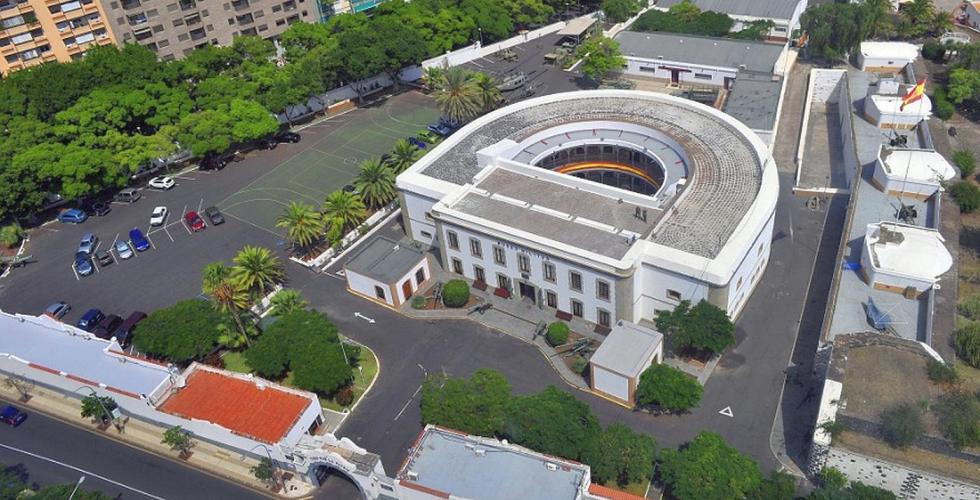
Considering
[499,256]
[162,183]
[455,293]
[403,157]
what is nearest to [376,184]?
[403,157]

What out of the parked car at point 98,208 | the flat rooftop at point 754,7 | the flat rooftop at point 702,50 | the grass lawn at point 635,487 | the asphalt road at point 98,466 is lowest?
the grass lawn at point 635,487

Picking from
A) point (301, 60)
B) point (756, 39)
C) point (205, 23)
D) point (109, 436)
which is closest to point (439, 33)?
point (301, 60)

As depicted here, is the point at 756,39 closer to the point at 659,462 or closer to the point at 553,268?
the point at 553,268

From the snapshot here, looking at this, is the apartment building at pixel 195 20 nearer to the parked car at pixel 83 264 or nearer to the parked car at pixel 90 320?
the parked car at pixel 83 264

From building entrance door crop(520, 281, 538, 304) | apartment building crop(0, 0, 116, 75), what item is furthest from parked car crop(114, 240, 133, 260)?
apartment building crop(0, 0, 116, 75)

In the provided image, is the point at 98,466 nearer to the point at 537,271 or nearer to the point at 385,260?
the point at 385,260

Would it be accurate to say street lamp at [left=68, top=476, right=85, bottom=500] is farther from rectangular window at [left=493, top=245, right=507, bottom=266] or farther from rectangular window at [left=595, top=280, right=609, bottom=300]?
rectangular window at [left=595, top=280, right=609, bottom=300]

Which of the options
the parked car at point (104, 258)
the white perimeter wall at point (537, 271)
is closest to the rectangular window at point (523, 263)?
the white perimeter wall at point (537, 271)
